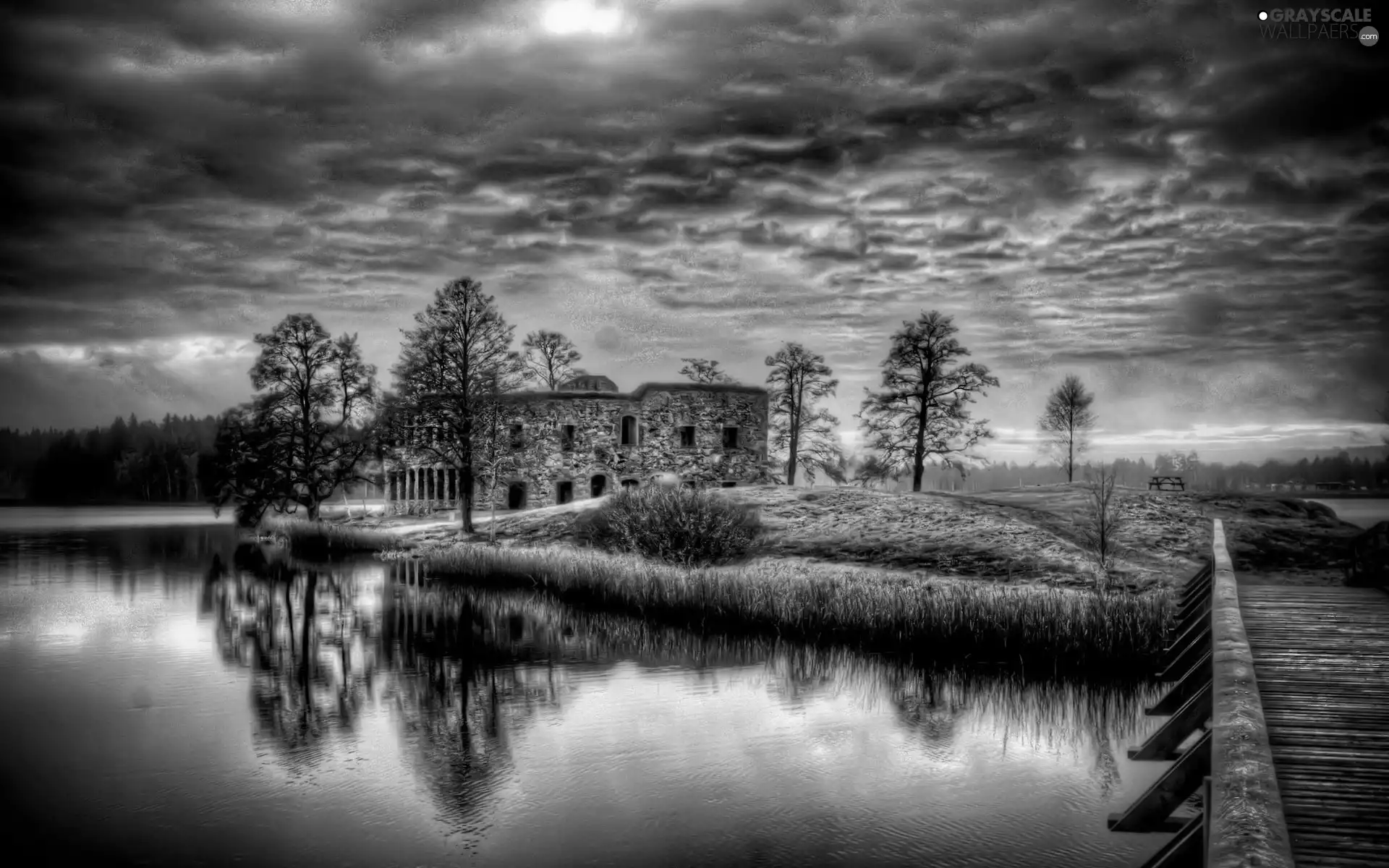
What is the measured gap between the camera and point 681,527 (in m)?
27.0

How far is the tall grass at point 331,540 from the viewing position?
39.7 metres

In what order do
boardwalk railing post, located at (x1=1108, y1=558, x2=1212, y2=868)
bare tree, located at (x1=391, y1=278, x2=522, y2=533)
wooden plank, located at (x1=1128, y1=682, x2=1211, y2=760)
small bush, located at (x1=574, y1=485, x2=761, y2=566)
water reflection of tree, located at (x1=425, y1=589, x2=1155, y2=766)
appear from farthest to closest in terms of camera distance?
bare tree, located at (x1=391, y1=278, x2=522, y2=533) → small bush, located at (x1=574, y1=485, x2=761, y2=566) → water reflection of tree, located at (x1=425, y1=589, x2=1155, y2=766) → wooden plank, located at (x1=1128, y1=682, x2=1211, y2=760) → boardwalk railing post, located at (x1=1108, y1=558, x2=1212, y2=868)

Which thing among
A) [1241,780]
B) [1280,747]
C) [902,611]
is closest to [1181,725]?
[1280,747]

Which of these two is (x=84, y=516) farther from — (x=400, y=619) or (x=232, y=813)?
(x=232, y=813)

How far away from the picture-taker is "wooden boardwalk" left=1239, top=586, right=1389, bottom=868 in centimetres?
431

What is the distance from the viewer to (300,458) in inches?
1884

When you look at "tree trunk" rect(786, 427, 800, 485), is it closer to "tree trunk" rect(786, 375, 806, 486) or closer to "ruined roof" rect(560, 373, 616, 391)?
"tree trunk" rect(786, 375, 806, 486)

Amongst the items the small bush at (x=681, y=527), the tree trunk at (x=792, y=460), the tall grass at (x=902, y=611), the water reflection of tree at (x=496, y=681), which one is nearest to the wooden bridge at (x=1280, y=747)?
the water reflection of tree at (x=496, y=681)

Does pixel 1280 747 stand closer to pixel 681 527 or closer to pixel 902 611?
pixel 902 611

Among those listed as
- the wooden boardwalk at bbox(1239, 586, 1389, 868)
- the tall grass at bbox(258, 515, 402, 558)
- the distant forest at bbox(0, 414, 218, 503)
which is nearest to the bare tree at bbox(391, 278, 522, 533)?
the tall grass at bbox(258, 515, 402, 558)

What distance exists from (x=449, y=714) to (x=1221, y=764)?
11680mm

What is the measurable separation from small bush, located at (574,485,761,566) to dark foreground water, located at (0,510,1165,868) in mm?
6156

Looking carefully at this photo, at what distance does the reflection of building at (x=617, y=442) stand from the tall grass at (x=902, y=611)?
70.5 ft

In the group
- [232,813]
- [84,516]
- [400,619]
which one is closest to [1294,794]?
[232,813]
